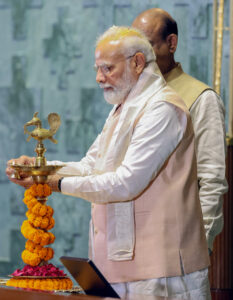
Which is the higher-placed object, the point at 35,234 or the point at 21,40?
the point at 21,40

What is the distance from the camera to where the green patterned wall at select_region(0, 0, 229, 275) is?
532 centimetres

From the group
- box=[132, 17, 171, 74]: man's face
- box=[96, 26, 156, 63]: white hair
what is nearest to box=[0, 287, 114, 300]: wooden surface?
box=[96, 26, 156, 63]: white hair

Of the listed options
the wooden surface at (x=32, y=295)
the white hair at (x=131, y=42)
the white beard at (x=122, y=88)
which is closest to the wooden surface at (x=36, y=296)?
the wooden surface at (x=32, y=295)

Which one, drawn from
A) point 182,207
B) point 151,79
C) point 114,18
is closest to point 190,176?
point 182,207

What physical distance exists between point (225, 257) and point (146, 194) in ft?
5.90

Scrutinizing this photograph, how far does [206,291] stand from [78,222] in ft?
9.32

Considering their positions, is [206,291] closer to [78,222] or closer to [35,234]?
[35,234]

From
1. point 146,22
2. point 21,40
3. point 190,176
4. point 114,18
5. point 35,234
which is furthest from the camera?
point 21,40

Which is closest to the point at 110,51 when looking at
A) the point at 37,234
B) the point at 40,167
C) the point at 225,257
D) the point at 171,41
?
the point at 40,167

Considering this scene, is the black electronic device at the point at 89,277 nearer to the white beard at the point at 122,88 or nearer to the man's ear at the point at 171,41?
the white beard at the point at 122,88

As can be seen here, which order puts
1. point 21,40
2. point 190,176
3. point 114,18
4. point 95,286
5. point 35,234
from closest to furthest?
1. point 95,286
2. point 35,234
3. point 190,176
4. point 114,18
5. point 21,40

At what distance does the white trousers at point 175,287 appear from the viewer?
251 centimetres

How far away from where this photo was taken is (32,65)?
5516 millimetres

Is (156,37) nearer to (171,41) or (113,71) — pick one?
(171,41)
